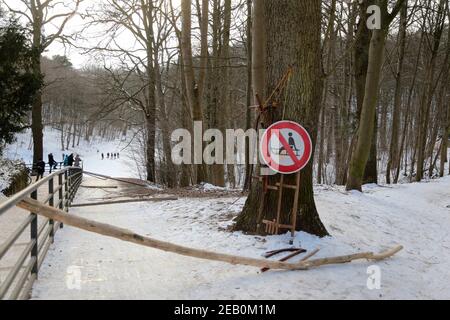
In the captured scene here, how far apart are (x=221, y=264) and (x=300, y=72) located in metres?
2.93

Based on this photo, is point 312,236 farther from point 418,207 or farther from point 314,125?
point 418,207

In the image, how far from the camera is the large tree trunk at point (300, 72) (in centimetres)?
611

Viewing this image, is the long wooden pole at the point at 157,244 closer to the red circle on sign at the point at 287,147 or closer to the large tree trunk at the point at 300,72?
the large tree trunk at the point at 300,72

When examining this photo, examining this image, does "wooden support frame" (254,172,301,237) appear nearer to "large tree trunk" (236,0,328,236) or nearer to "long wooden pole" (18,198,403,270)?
"large tree trunk" (236,0,328,236)

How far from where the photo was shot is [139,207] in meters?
10.1

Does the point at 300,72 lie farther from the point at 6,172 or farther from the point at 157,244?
the point at 6,172

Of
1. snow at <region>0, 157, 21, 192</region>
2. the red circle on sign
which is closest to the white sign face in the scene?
the red circle on sign

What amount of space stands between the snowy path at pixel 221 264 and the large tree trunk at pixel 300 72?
1.55ft

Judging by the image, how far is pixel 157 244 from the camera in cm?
423

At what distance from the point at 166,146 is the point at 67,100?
57.0 meters

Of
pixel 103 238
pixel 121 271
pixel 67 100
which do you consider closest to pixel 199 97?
pixel 103 238

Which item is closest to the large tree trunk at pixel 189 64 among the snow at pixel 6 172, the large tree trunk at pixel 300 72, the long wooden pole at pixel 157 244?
the snow at pixel 6 172

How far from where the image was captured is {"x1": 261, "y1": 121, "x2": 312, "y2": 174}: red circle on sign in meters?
5.91

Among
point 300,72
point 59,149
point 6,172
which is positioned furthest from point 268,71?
point 59,149
